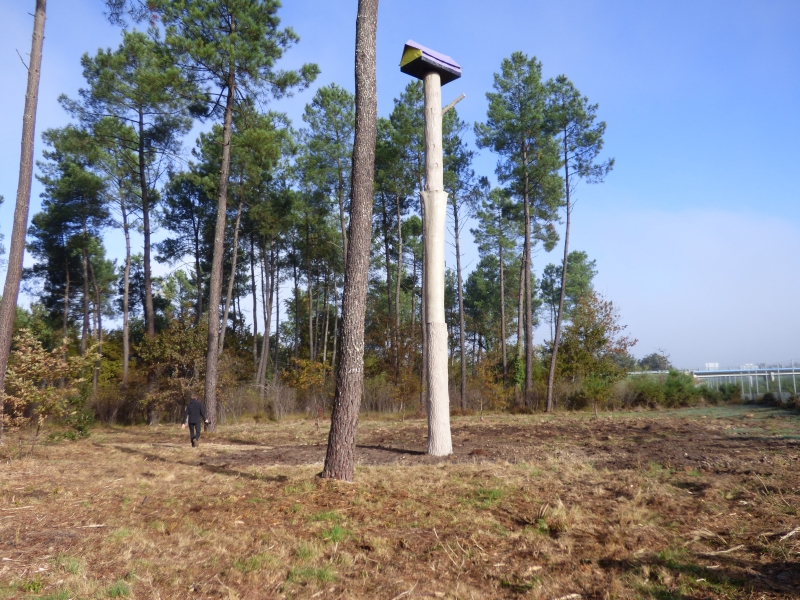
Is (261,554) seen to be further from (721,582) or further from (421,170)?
(421,170)

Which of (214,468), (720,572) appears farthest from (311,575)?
(214,468)

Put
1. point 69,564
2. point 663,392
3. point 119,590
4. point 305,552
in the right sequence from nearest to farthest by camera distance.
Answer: point 119,590
point 69,564
point 305,552
point 663,392

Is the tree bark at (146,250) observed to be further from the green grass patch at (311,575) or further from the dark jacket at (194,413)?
the green grass patch at (311,575)

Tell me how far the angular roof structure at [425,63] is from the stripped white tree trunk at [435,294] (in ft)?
2.52

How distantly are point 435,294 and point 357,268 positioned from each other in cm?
310

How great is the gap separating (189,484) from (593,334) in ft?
60.4

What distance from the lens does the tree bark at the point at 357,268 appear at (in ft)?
25.2

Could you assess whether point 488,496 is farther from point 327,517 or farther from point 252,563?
point 252,563

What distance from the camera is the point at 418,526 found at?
578 centimetres

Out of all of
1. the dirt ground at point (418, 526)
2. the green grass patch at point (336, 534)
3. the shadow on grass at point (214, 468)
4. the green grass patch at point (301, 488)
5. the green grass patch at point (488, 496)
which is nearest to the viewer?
the dirt ground at point (418, 526)

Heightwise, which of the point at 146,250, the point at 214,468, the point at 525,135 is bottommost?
the point at 214,468

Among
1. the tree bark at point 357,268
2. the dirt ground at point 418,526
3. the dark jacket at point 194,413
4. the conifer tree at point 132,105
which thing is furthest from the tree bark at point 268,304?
the tree bark at point 357,268

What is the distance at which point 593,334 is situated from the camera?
23297 mm

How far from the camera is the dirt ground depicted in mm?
4180
